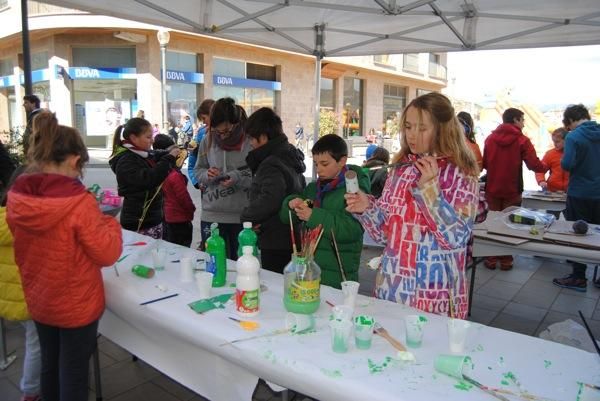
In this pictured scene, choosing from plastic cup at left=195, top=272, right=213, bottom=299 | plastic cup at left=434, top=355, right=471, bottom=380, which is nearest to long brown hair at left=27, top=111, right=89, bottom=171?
plastic cup at left=195, top=272, right=213, bottom=299

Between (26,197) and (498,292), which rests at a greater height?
(26,197)

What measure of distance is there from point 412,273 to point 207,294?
2.69 ft

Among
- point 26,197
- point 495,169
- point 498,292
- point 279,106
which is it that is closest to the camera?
point 26,197

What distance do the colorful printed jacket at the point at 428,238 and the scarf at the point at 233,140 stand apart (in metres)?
1.43

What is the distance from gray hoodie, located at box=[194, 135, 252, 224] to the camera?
2994 millimetres

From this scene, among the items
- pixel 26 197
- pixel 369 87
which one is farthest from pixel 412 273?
pixel 369 87

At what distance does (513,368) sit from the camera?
4.19ft

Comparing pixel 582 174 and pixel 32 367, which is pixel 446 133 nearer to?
pixel 32 367

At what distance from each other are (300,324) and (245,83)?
16980 millimetres

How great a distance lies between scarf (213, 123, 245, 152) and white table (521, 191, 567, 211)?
3.27m

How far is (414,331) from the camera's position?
4.53 feet

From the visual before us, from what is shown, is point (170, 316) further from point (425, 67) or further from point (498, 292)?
point (425, 67)

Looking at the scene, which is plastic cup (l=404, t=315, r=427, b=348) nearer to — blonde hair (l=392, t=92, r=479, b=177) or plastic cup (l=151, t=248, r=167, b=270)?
blonde hair (l=392, t=92, r=479, b=177)

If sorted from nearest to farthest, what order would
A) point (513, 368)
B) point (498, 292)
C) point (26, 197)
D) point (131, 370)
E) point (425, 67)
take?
point (513, 368) → point (26, 197) → point (131, 370) → point (498, 292) → point (425, 67)
